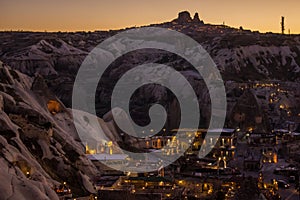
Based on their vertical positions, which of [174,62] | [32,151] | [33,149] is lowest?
[32,151]

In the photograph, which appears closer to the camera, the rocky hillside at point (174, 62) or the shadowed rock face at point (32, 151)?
the shadowed rock face at point (32, 151)

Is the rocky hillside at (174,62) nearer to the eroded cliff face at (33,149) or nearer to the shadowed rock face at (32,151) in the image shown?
the eroded cliff face at (33,149)

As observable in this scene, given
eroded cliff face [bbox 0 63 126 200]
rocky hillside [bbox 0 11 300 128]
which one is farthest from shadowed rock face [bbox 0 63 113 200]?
Result: rocky hillside [bbox 0 11 300 128]

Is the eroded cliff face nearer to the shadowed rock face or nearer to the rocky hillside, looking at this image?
the shadowed rock face

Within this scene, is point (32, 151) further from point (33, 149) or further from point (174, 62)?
point (174, 62)

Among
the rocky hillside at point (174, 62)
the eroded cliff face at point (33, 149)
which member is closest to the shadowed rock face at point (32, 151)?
the eroded cliff face at point (33, 149)

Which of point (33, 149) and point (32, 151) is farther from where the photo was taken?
point (33, 149)

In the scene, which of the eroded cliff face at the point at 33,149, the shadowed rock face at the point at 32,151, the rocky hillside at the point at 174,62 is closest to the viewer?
the shadowed rock face at the point at 32,151

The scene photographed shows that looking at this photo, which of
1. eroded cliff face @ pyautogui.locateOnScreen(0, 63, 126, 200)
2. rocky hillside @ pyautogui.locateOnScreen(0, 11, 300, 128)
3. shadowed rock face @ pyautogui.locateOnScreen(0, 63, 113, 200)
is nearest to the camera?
shadowed rock face @ pyautogui.locateOnScreen(0, 63, 113, 200)

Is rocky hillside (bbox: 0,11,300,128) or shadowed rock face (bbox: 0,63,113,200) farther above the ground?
rocky hillside (bbox: 0,11,300,128)

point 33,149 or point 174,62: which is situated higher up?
point 174,62

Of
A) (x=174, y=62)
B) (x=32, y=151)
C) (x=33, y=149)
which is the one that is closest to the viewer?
(x=32, y=151)

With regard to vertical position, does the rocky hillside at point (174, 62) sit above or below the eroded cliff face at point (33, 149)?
above

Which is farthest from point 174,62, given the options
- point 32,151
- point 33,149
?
point 32,151
